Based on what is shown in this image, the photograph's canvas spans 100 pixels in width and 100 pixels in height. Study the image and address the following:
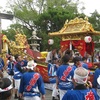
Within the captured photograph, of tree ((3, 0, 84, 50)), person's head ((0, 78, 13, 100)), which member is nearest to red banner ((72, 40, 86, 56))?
person's head ((0, 78, 13, 100))

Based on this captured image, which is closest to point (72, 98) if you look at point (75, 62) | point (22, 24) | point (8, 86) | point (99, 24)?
point (8, 86)

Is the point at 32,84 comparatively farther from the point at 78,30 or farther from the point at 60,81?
the point at 78,30

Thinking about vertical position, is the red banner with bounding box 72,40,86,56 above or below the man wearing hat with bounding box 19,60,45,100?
above

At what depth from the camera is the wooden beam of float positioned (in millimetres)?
14133

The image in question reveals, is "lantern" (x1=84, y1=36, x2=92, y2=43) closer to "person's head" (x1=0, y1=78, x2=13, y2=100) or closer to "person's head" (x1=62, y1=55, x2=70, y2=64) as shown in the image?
"person's head" (x1=62, y1=55, x2=70, y2=64)

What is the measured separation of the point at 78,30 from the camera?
1434 cm

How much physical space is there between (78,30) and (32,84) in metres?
8.77

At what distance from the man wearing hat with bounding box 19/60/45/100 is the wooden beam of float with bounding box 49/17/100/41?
27.1 feet

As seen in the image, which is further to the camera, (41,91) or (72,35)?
(72,35)

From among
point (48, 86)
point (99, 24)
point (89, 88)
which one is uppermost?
point (99, 24)

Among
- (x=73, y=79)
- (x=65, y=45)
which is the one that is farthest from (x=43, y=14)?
(x=73, y=79)

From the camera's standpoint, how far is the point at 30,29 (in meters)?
38.4

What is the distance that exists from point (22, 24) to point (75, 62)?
33264mm

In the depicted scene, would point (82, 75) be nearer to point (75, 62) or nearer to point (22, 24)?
point (75, 62)
